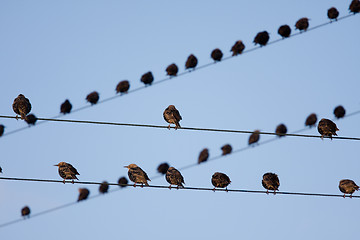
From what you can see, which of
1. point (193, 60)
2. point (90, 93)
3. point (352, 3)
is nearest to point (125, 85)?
point (90, 93)

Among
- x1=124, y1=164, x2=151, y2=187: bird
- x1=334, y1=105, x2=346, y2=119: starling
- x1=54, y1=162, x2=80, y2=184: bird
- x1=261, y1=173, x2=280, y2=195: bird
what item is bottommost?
x1=334, y1=105, x2=346, y2=119: starling

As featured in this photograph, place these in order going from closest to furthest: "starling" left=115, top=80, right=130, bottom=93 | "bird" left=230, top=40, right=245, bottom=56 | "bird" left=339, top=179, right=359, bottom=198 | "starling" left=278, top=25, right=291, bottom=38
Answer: "bird" left=339, top=179, right=359, bottom=198 < "starling" left=278, top=25, right=291, bottom=38 < "bird" left=230, top=40, right=245, bottom=56 < "starling" left=115, top=80, right=130, bottom=93

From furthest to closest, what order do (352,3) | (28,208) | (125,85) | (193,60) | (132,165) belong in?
(28,208) < (125,85) < (193,60) < (352,3) < (132,165)

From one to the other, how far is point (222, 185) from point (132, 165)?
2691 mm

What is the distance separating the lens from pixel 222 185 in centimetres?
1795

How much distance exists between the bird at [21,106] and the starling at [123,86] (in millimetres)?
16372

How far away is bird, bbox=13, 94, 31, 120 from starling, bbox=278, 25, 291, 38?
1651cm

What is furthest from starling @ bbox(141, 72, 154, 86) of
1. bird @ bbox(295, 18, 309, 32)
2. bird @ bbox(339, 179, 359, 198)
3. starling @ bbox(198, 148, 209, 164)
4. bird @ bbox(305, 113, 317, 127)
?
bird @ bbox(339, 179, 359, 198)

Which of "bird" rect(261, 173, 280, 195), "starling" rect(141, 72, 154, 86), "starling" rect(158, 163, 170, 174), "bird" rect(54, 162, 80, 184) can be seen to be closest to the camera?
"bird" rect(54, 162, 80, 184)

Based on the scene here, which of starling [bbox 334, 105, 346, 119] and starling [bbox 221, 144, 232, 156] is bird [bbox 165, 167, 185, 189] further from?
starling [bbox 221, 144, 232, 156]

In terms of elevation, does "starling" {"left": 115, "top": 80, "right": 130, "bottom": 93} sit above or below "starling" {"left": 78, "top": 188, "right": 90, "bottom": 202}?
above

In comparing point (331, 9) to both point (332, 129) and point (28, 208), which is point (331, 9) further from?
point (28, 208)

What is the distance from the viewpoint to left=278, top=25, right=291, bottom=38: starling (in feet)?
101

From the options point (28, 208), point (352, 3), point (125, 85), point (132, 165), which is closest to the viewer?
point (132, 165)
